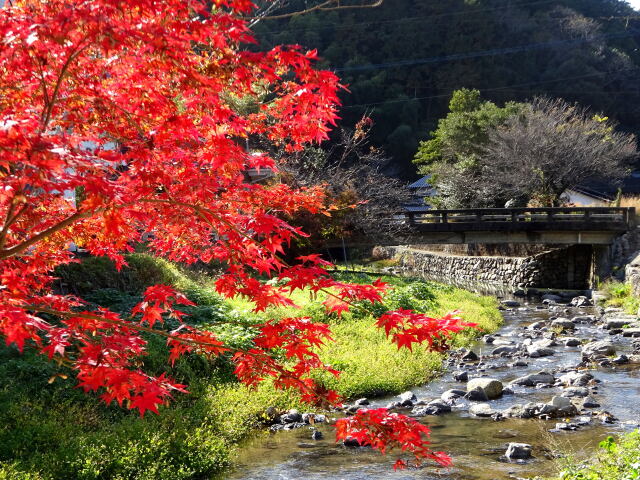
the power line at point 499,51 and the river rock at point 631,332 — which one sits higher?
the power line at point 499,51

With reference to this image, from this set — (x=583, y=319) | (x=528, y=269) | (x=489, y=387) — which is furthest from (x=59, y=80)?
(x=528, y=269)

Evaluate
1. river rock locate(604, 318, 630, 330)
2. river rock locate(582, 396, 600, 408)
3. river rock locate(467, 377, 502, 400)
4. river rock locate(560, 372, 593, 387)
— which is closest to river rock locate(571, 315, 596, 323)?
river rock locate(604, 318, 630, 330)

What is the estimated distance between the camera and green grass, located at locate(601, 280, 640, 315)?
745 inches

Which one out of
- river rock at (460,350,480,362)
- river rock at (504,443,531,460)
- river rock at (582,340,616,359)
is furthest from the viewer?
river rock at (460,350,480,362)

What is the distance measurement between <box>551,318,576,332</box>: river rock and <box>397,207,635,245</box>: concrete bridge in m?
8.74

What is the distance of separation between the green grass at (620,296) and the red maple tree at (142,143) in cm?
1636

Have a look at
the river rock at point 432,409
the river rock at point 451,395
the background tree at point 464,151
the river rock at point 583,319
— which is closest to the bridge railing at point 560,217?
the river rock at point 583,319

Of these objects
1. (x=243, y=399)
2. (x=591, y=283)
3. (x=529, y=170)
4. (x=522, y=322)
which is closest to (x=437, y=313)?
(x=522, y=322)

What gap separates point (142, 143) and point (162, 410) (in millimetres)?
5470

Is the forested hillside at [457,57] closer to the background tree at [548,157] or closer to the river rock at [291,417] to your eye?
the background tree at [548,157]

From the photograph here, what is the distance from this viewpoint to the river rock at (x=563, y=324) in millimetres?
17231

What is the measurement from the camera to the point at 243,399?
31.5ft

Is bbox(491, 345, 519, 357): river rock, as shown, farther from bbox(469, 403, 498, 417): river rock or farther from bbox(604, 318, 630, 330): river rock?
bbox(469, 403, 498, 417): river rock

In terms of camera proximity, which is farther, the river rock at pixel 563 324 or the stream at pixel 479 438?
the river rock at pixel 563 324
